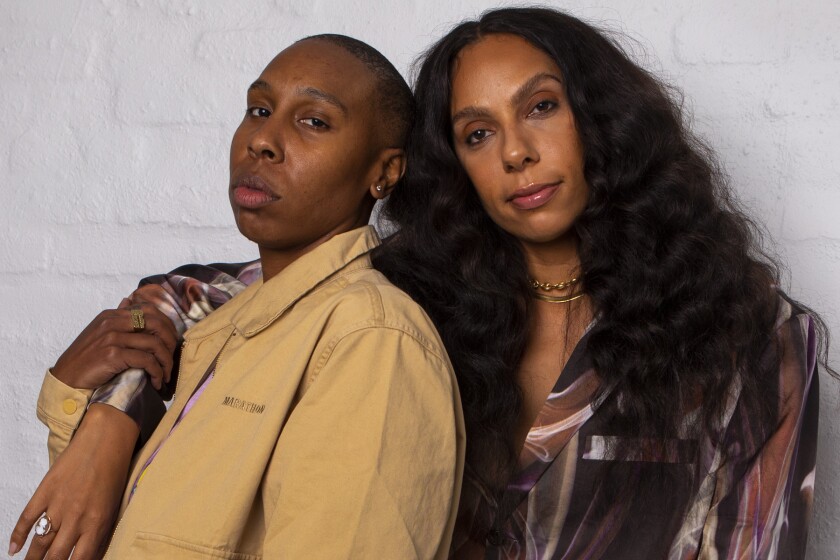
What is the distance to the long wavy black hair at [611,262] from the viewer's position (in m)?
1.18

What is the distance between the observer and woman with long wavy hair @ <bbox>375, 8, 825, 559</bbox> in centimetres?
116

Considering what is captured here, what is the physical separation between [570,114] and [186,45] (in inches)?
30.1

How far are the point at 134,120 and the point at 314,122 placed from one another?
72 centimetres

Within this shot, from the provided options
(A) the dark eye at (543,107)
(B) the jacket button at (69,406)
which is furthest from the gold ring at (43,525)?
(A) the dark eye at (543,107)

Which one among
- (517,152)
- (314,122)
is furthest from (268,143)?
(517,152)

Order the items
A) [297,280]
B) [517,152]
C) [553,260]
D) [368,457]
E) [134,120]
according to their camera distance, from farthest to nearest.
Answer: [134,120] < [553,260] < [517,152] < [297,280] < [368,457]

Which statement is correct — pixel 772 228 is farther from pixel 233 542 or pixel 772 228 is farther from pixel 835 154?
pixel 233 542

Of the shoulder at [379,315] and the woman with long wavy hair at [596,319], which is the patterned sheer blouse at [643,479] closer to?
the woman with long wavy hair at [596,319]

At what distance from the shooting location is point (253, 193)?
1.09 metres

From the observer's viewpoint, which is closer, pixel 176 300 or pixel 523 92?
pixel 523 92

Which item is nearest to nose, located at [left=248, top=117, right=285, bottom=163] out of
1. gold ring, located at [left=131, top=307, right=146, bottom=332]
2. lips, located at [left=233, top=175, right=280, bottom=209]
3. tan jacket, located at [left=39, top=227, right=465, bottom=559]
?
lips, located at [left=233, top=175, right=280, bottom=209]

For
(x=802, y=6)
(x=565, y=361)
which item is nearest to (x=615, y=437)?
(x=565, y=361)

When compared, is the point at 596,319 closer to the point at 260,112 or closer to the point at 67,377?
the point at 260,112

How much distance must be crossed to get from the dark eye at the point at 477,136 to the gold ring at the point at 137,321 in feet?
1.47
